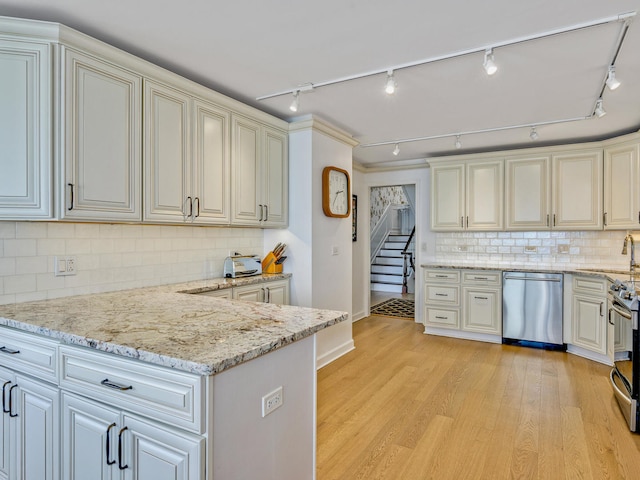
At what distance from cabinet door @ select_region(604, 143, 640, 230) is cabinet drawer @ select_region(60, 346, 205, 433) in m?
4.67

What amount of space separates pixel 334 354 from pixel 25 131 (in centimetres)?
322

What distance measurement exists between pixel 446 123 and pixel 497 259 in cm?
227

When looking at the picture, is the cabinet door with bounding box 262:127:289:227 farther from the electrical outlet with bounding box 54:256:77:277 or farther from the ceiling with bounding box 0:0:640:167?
the electrical outlet with bounding box 54:256:77:277

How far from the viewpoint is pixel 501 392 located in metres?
3.24

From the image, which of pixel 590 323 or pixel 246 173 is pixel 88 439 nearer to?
pixel 246 173

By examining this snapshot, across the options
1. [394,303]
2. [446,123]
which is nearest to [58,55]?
[446,123]

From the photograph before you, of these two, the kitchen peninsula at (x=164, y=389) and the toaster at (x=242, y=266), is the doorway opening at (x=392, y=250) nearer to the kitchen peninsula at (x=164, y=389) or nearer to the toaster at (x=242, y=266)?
the toaster at (x=242, y=266)

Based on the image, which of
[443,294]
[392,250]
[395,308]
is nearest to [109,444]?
[443,294]

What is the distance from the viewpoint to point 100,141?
7.23ft

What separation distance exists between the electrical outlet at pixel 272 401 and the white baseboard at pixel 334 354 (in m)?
2.33

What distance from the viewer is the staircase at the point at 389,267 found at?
28.4 feet

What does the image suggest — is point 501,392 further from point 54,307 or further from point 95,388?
point 54,307

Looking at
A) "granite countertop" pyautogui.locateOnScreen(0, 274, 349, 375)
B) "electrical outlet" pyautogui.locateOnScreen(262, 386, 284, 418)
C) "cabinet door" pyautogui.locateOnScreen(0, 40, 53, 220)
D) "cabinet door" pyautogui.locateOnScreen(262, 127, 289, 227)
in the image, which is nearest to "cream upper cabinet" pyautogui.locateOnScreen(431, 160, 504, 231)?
"cabinet door" pyautogui.locateOnScreen(262, 127, 289, 227)

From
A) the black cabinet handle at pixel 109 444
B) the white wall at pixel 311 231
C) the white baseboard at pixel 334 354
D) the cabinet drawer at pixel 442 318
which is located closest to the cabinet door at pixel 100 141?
the black cabinet handle at pixel 109 444
